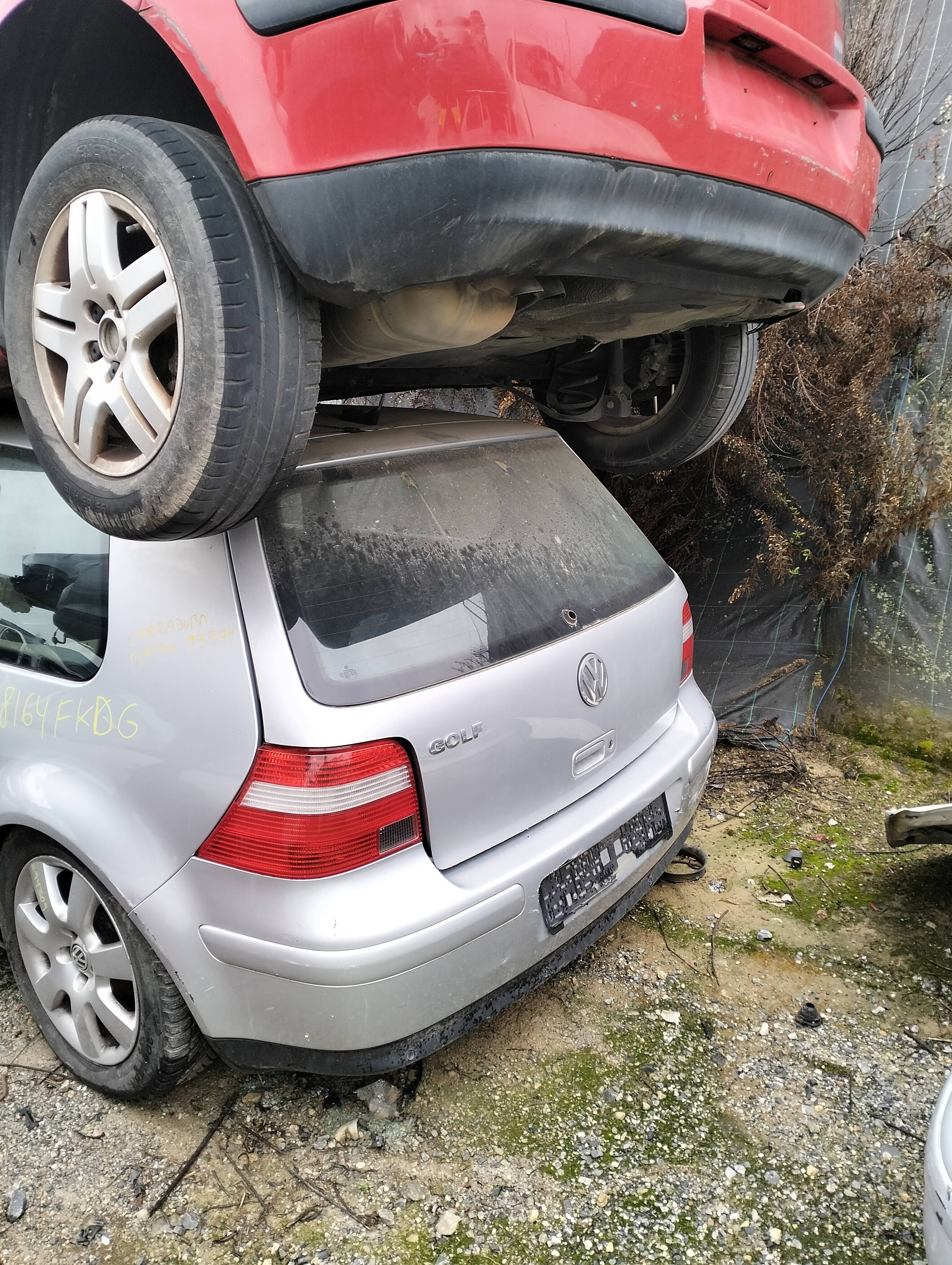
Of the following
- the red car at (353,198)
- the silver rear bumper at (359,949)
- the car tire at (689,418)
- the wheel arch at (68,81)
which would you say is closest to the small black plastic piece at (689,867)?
the silver rear bumper at (359,949)

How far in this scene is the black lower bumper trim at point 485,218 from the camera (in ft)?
4.60

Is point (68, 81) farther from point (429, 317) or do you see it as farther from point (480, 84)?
point (480, 84)

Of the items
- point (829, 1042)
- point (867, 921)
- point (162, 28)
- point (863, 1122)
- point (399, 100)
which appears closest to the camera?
point (399, 100)

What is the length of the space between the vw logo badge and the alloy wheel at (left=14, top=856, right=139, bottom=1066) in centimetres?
121

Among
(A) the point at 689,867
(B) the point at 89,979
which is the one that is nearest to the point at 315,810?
(B) the point at 89,979

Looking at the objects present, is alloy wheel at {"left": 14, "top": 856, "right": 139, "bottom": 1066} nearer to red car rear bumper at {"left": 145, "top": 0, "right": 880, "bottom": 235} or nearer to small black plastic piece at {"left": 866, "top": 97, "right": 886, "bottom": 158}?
red car rear bumper at {"left": 145, "top": 0, "right": 880, "bottom": 235}

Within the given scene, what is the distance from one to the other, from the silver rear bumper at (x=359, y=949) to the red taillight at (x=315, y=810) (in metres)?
0.04

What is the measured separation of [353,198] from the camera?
144 cm

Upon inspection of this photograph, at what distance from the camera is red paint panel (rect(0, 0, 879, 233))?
1.35 meters

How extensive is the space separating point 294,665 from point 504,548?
0.65 meters

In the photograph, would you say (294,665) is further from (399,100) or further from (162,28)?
(162,28)

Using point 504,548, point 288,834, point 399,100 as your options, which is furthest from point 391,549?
point 399,100

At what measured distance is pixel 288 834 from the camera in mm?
1652

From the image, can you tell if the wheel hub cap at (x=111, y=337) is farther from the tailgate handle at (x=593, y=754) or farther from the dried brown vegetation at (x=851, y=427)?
the dried brown vegetation at (x=851, y=427)
